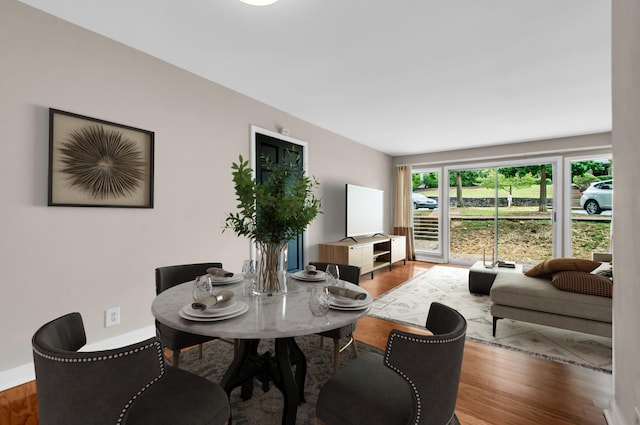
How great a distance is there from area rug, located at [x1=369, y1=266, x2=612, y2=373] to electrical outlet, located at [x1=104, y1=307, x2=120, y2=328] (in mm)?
2388

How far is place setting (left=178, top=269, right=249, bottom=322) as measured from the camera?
118 cm

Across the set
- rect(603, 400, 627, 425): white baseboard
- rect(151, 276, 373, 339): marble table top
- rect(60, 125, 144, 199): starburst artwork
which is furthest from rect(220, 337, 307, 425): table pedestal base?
rect(60, 125, 144, 199): starburst artwork

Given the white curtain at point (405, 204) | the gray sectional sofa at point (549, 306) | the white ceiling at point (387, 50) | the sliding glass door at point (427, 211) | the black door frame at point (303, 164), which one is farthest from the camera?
the white curtain at point (405, 204)

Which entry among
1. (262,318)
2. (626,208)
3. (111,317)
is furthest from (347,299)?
(111,317)

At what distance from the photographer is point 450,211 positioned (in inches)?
257

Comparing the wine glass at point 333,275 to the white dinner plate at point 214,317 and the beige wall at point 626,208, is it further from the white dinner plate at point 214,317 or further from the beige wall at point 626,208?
the beige wall at point 626,208

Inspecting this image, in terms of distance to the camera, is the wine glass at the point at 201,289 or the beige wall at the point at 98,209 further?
the beige wall at the point at 98,209

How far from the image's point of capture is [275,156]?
3.95 meters

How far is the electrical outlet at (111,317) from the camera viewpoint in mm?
2332


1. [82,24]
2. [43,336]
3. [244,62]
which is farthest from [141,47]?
[43,336]

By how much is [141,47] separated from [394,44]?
211 cm

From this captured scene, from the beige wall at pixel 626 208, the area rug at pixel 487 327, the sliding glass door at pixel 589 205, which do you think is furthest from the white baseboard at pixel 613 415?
the sliding glass door at pixel 589 205

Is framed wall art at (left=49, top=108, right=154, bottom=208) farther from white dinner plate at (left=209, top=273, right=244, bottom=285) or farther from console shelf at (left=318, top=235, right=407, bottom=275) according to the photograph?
console shelf at (left=318, top=235, right=407, bottom=275)

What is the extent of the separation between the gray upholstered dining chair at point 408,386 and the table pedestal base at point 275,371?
→ 0.87 feet
